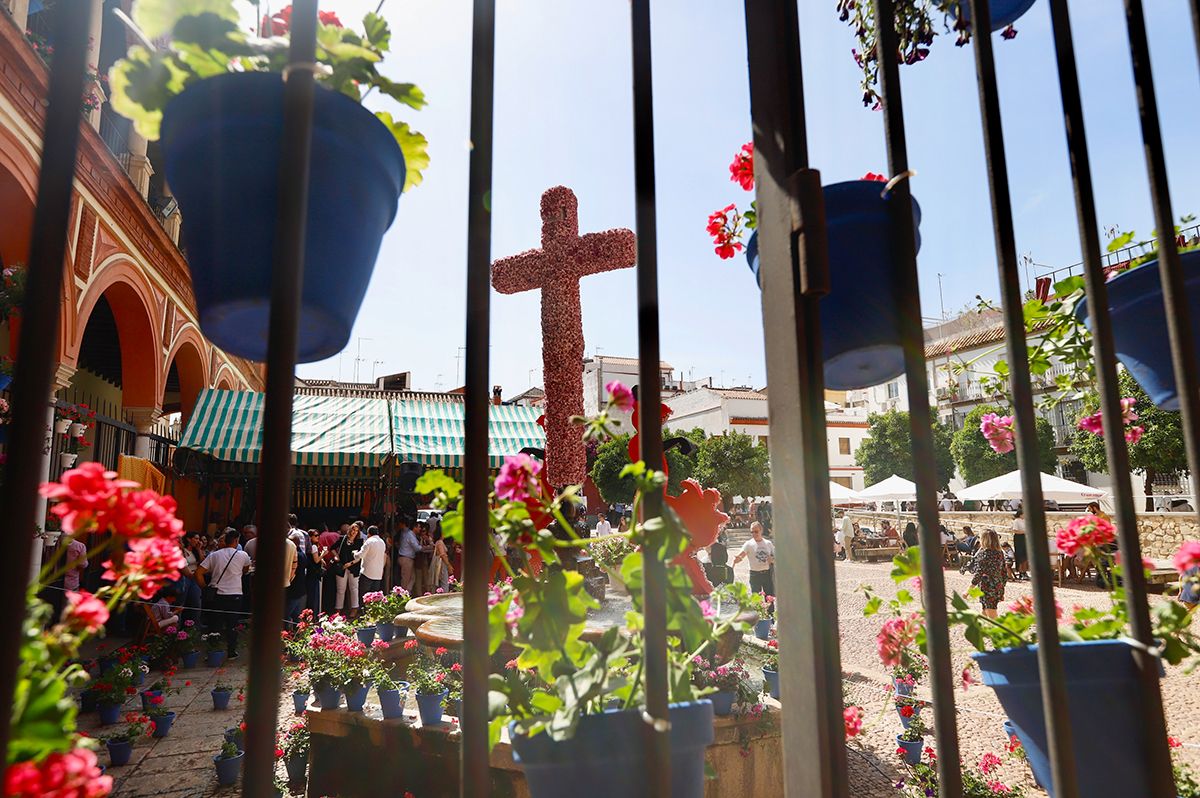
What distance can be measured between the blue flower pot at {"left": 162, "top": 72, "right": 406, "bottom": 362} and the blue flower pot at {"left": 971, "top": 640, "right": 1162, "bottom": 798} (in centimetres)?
106

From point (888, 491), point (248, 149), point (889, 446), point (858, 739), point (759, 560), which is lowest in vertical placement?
point (858, 739)

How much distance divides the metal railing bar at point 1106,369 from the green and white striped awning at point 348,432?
10775mm

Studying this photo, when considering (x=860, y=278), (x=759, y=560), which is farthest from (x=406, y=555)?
(x=860, y=278)

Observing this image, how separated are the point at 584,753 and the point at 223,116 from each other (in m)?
0.83

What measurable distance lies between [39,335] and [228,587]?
9.02 meters

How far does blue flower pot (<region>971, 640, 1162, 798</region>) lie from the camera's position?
0.96 meters

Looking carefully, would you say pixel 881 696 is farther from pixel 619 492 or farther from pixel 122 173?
pixel 619 492

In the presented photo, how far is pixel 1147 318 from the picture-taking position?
1.19 meters

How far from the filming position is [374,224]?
954mm

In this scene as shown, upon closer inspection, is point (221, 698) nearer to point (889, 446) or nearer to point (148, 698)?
point (148, 698)


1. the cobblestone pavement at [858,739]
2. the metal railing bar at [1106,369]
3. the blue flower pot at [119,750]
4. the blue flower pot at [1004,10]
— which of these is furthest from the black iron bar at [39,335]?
the blue flower pot at [119,750]

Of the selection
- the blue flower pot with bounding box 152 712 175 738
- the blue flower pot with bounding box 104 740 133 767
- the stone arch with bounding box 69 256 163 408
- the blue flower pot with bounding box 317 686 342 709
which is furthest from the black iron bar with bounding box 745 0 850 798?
the stone arch with bounding box 69 256 163 408

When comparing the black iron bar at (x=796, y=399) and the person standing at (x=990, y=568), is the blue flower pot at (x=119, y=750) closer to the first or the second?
the black iron bar at (x=796, y=399)

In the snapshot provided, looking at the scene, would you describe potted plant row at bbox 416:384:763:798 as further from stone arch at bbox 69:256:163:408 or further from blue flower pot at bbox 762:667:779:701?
stone arch at bbox 69:256:163:408
